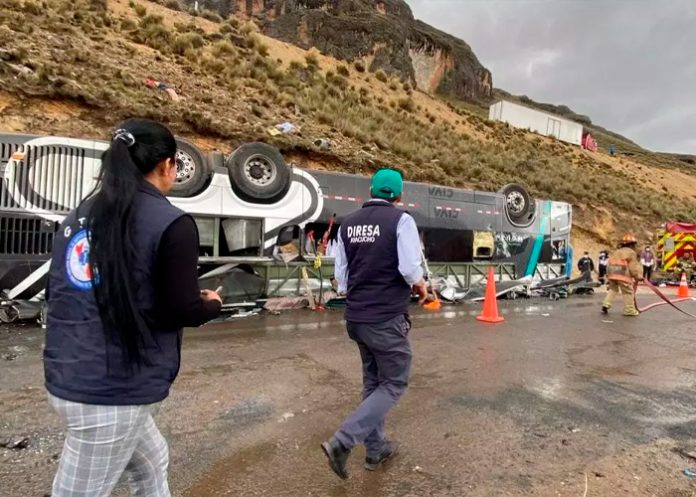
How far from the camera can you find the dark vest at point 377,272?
3.00 metres

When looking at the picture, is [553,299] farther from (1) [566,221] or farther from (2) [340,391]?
(2) [340,391]

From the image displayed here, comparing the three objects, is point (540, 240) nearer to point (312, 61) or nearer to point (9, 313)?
point (9, 313)

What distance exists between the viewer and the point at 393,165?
728 inches

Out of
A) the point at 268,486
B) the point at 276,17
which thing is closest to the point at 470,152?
the point at 268,486

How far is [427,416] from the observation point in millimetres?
4098

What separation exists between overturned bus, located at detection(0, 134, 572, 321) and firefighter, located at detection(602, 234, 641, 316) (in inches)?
89.8

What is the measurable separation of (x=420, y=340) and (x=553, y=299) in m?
6.66

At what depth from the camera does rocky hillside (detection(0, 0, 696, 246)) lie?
1344cm

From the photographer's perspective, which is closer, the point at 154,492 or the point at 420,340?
the point at 154,492

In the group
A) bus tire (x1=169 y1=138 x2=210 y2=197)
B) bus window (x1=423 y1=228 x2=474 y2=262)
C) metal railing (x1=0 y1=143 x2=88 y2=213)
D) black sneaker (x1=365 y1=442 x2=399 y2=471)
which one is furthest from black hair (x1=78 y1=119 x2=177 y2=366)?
bus window (x1=423 y1=228 x2=474 y2=262)

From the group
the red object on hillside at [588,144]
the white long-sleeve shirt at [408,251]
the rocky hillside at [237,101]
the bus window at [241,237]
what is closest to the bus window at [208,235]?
the bus window at [241,237]

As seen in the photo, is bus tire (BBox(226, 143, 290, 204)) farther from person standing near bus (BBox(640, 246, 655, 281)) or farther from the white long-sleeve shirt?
person standing near bus (BBox(640, 246, 655, 281))

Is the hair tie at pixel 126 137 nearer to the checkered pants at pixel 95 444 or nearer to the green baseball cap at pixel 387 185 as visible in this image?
the checkered pants at pixel 95 444

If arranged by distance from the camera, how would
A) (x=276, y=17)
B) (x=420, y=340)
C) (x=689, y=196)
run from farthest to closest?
1. (x=276, y=17)
2. (x=689, y=196)
3. (x=420, y=340)
